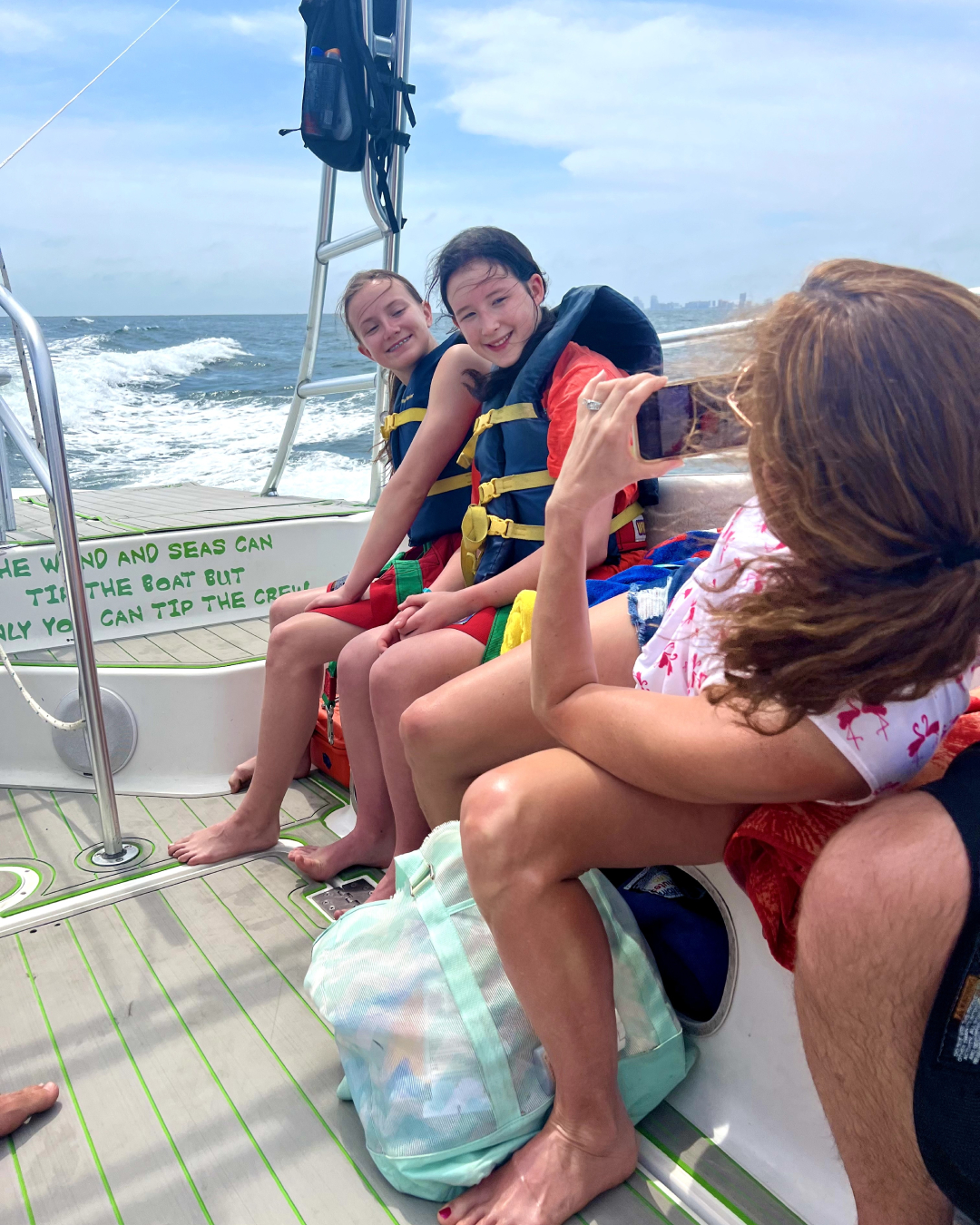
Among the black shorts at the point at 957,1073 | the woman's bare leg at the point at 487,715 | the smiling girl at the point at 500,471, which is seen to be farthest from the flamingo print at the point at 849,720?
the smiling girl at the point at 500,471

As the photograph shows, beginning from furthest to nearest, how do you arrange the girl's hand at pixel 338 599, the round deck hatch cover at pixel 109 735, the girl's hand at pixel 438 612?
the round deck hatch cover at pixel 109 735
the girl's hand at pixel 338 599
the girl's hand at pixel 438 612

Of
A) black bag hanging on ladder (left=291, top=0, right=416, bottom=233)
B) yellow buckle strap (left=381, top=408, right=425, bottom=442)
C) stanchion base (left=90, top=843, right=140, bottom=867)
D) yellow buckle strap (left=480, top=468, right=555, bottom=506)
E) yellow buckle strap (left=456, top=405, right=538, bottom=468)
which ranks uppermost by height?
black bag hanging on ladder (left=291, top=0, right=416, bottom=233)

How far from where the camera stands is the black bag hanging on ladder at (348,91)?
9.40 feet

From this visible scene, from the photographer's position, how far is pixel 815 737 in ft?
2.81

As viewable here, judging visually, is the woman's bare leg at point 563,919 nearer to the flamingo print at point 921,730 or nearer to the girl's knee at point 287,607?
the flamingo print at point 921,730

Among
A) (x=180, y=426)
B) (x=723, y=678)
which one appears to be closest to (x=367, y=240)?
(x=723, y=678)

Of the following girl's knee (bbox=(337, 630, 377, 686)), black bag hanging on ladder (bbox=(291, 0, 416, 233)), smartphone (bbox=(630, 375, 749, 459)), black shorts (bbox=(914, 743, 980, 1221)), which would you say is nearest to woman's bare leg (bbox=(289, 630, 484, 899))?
girl's knee (bbox=(337, 630, 377, 686))

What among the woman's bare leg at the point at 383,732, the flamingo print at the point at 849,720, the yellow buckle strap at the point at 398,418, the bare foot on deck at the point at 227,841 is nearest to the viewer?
the flamingo print at the point at 849,720

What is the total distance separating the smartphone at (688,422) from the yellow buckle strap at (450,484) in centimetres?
114

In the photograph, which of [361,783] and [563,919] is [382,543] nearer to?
[361,783]

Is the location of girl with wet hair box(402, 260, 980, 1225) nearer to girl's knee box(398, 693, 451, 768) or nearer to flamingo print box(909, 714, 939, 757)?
flamingo print box(909, 714, 939, 757)

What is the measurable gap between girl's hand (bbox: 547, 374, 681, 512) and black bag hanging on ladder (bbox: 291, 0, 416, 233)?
2351mm

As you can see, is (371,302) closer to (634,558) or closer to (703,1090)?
(634,558)

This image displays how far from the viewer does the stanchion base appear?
77.9 inches
